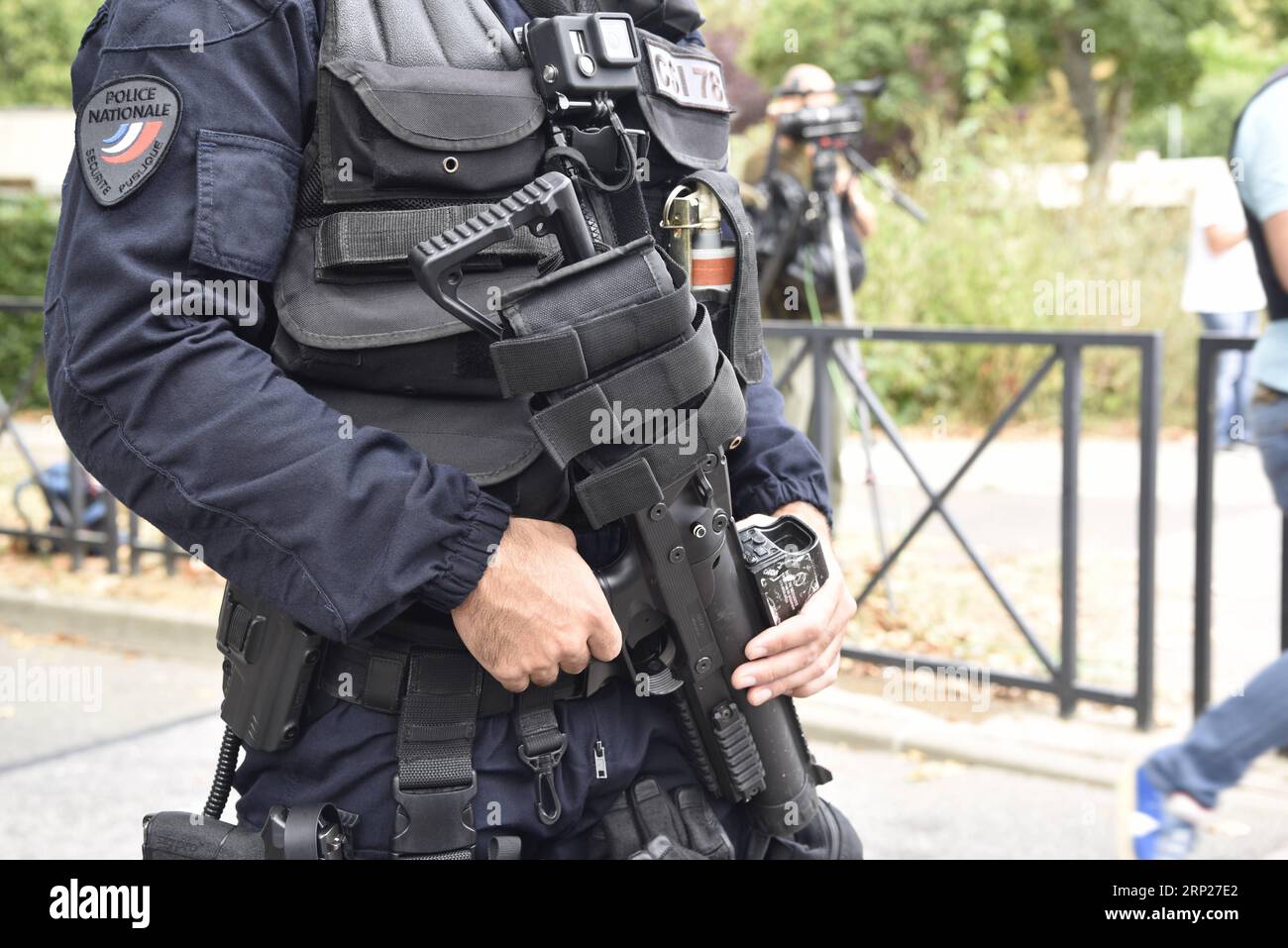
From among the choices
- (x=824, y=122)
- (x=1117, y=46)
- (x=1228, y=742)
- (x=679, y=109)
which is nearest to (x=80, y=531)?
(x=824, y=122)

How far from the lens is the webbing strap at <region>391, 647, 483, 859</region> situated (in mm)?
1606

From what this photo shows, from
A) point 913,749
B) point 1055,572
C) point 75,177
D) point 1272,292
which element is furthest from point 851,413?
point 75,177

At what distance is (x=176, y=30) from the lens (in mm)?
1537

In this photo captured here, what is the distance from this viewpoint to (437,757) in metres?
1.62

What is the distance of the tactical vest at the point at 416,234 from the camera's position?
160 cm

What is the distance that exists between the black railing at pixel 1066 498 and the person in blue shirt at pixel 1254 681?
1.21 m

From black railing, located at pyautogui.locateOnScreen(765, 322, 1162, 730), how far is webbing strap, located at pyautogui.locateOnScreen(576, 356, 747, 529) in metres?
3.48

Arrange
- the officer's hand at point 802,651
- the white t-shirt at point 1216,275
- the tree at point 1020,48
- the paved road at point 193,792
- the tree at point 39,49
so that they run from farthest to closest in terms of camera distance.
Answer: the tree at point 39,49 → the tree at point 1020,48 → the white t-shirt at point 1216,275 → the paved road at point 193,792 → the officer's hand at point 802,651

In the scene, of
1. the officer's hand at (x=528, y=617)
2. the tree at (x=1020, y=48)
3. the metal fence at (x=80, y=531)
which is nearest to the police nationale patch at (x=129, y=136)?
the officer's hand at (x=528, y=617)

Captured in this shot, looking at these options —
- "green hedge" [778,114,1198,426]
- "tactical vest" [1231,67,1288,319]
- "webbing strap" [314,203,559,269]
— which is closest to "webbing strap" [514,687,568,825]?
"webbing strap" [314,203,559,269]

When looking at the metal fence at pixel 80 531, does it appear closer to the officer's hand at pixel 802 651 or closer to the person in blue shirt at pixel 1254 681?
the person in blue shirt at pixel 1254 681

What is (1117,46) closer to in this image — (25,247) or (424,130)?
(25,247)

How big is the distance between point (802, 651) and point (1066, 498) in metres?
3.64

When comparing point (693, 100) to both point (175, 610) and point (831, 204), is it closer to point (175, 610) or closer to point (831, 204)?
point (831, 204)
